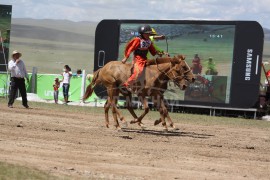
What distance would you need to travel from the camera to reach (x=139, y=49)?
16.0 metres

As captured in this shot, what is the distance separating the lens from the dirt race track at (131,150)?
1009 cm

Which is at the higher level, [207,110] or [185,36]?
[185,36]

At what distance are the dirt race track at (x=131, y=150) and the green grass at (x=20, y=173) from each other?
0.29m

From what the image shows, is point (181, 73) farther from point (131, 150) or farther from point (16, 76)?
point (16, 76)

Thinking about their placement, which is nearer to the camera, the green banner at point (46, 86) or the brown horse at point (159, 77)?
the brown horse at point (159, 77)

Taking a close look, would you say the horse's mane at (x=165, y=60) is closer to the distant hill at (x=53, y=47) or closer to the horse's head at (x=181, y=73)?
the horse's head at (x=181, y=73)

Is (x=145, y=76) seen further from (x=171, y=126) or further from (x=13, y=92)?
(x=13, y=92)

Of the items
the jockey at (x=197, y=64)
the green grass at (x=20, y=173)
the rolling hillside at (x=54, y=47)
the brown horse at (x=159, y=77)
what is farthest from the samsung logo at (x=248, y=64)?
the rolling hillside at (x=54, y=47)

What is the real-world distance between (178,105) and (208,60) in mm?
2147

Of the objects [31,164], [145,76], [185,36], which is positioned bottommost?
[31,164]

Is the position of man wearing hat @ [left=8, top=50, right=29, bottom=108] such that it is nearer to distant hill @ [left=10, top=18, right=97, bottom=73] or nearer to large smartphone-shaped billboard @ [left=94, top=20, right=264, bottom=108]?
large smartphone-shaped billboard @ [left=94, top=20, right=264, bottom=108]

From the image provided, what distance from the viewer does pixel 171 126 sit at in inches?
651

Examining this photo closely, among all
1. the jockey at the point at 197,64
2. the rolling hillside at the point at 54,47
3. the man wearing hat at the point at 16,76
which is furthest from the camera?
the rolling hillside at the point at 54,47

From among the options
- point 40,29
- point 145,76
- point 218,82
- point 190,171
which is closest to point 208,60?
point 218,82
